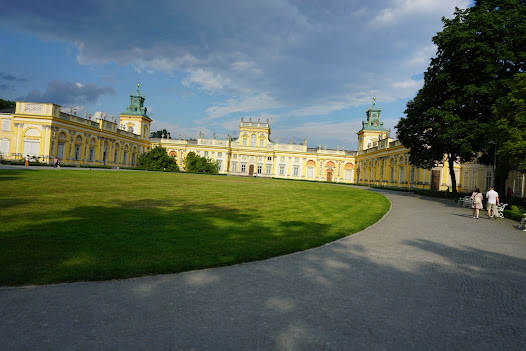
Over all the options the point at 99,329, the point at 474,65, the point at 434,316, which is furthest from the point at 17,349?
the point at 474,65

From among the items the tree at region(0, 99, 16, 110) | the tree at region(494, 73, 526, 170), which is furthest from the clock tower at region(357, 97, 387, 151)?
the tree at region(0, 99, 16, 110)

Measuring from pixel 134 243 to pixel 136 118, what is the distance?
7236cm

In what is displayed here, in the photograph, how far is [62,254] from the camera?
576 centimetres

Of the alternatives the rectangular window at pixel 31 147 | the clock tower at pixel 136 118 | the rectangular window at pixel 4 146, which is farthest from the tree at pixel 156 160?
the rectangular window at pixel 4 146

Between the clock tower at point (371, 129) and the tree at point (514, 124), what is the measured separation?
5399 cm

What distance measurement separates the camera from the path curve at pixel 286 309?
10.9ft

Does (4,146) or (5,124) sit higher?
(5,124)

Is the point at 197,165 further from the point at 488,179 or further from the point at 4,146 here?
the point at 488,179

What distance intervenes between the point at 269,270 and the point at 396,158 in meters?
47.0

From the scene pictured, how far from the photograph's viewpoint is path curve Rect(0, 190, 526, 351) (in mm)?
3314

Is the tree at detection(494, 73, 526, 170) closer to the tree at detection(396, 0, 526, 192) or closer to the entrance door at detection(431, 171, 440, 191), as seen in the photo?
the tree at detection(396, 0, 526, 192)

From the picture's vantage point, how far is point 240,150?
79000 millimetres

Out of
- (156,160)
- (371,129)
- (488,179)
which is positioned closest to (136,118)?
(156,160)

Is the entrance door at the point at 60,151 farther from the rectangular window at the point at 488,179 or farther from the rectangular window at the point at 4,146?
the rectangular window at the point at 488,179
